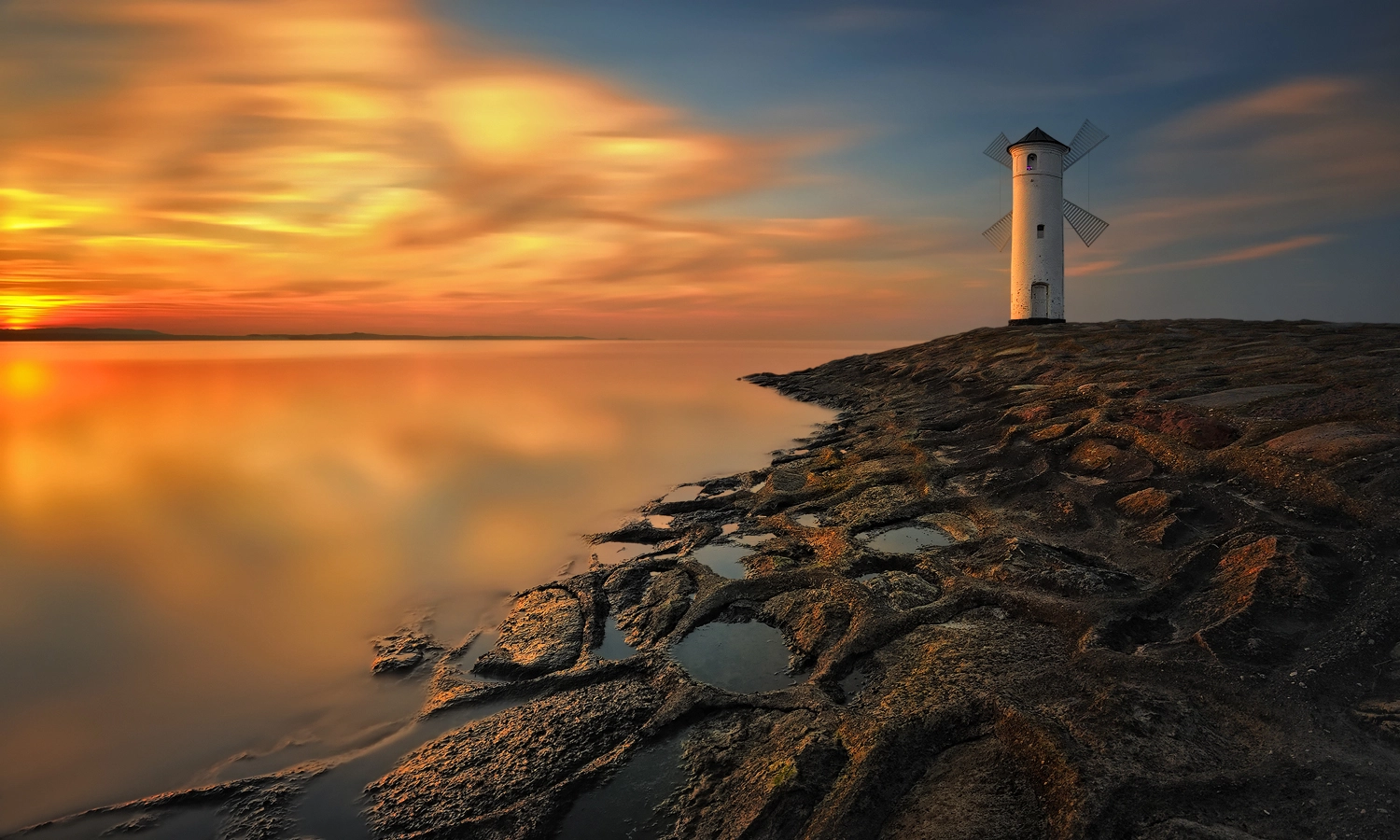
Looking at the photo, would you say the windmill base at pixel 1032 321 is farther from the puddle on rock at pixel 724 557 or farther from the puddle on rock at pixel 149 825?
the puddle on rock at pixel 149 825

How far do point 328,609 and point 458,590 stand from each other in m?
1.47

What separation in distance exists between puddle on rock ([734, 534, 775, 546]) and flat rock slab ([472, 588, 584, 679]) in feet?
7.92

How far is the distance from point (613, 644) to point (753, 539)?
3.15 meters

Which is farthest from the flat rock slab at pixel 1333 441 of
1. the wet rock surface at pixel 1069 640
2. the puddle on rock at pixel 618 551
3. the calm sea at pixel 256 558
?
the calm sea at pixel 256 558

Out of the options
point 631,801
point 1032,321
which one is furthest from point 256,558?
point 1032,321

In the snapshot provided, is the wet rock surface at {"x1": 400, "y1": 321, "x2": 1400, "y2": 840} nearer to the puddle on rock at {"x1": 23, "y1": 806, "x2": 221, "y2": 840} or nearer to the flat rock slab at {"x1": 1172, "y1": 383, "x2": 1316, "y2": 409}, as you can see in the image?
the flat rock slab at {"x1": 1172, "y1": 383, "x2": 1316, "y2": 409}

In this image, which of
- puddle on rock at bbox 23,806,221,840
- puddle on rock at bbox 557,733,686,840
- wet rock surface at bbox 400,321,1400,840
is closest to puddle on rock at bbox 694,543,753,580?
wet rock surface at bbox 400,321,1400,840

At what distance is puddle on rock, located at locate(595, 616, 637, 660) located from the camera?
19.2 ft

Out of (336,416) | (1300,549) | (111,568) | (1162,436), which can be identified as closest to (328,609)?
(111,568)

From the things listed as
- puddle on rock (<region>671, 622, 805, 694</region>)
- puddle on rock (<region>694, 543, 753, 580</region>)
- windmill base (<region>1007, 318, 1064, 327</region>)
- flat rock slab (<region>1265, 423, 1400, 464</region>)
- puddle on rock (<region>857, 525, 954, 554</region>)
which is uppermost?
windmill base (<region>1007, 318, 1064, 327</region>)

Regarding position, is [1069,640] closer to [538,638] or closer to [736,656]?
[736,656]

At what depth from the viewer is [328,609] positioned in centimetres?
807

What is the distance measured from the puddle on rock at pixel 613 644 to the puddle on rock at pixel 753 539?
2.58m

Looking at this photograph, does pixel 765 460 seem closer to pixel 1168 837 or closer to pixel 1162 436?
pixel 1162 436
